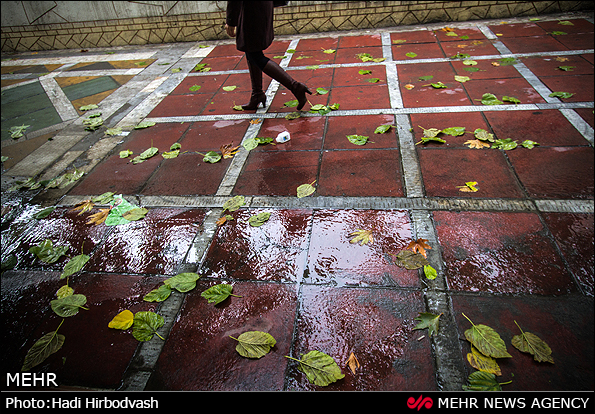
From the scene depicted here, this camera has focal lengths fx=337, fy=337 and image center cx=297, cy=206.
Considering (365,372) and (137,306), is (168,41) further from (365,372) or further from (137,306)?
(365,372)

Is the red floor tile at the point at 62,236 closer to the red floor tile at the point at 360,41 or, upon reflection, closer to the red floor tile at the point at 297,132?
the red floor tile at the point at 297,132

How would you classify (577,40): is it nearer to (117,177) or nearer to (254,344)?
(254,344)

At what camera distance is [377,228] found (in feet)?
7.47

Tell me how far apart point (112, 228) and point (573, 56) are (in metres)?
5.75

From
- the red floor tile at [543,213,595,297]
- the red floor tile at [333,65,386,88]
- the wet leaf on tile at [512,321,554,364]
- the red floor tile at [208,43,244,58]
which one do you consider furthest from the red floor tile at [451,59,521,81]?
the red floor tile at [208,43,244,58]

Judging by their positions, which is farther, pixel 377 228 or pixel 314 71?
pixel 314 71

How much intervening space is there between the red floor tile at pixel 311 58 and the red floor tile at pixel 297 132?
2.02 metres

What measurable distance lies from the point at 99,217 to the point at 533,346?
9.62 ft

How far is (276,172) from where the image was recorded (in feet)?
9.62

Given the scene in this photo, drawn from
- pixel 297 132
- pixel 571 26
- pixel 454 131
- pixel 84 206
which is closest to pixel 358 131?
pixel 297 132

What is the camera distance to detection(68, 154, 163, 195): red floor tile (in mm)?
2988

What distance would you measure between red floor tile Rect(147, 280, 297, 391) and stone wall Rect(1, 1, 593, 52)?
6.36 metres

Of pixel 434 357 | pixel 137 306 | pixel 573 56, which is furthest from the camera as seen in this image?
pixel 573 56
